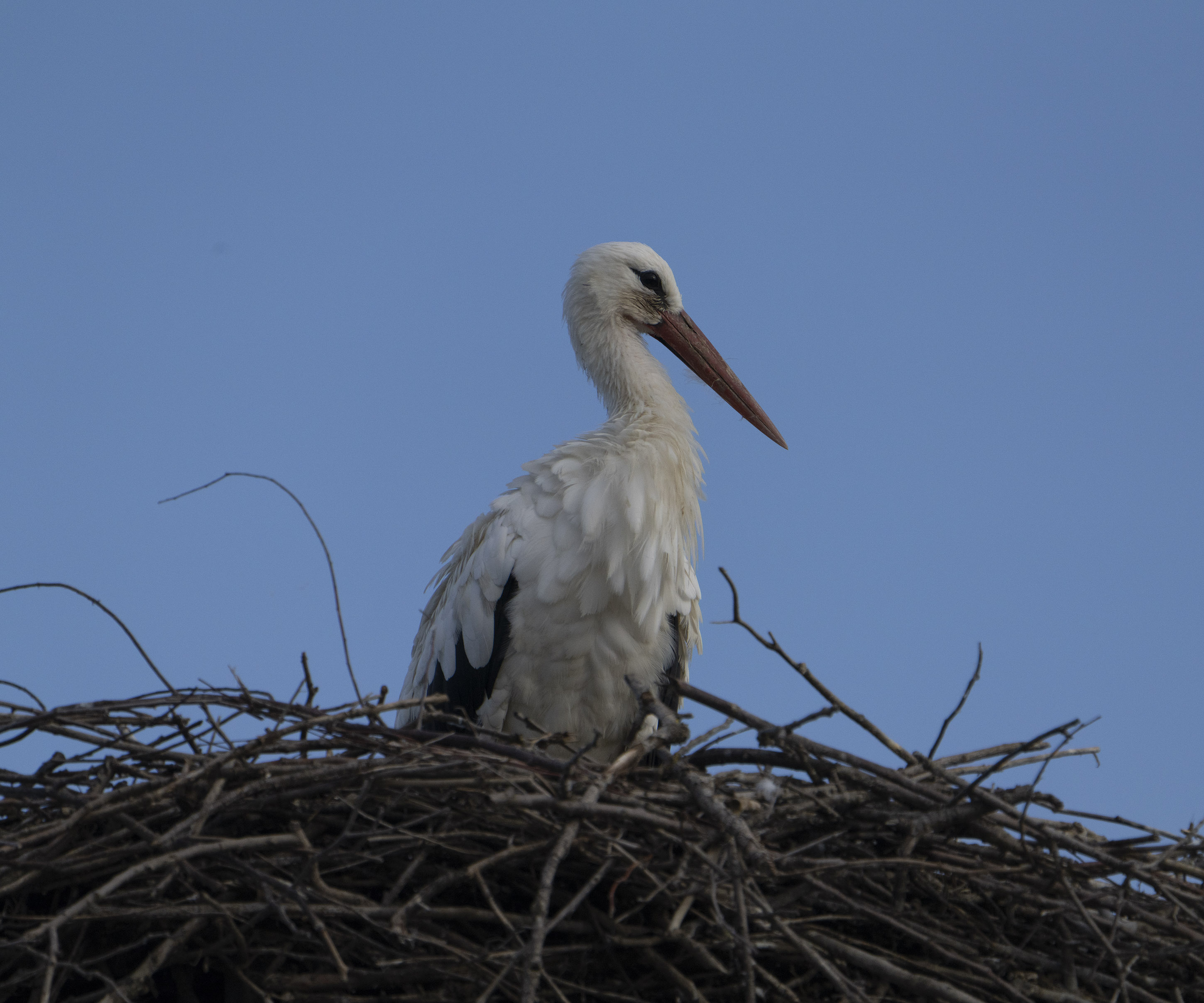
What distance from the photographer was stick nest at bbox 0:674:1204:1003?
74.2 inches

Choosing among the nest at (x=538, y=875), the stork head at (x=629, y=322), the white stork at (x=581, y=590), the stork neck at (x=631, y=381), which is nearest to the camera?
Answer: the nest at (x=538, y=875)

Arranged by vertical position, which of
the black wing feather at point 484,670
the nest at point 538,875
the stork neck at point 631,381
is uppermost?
the stork neck at point 631,381

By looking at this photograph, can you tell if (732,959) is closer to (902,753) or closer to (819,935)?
(819,935)

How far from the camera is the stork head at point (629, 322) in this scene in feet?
11.7

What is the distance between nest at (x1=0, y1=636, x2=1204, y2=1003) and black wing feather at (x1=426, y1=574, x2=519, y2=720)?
2.87 feet

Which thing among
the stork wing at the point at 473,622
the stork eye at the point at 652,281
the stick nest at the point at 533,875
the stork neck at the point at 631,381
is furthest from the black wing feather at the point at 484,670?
the stork eye at the point at 652,281

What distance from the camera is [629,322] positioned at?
3.73 m

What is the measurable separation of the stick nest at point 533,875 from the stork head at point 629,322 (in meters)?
1.62

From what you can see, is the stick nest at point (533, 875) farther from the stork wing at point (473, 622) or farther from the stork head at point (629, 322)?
the stork head at point (629, 322)

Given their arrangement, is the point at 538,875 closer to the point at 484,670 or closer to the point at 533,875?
the point at 533,875

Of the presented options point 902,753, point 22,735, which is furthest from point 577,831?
point 22,735

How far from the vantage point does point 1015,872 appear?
199cm

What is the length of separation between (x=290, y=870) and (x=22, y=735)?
0.56 meters

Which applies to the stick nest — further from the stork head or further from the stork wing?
the stork head
